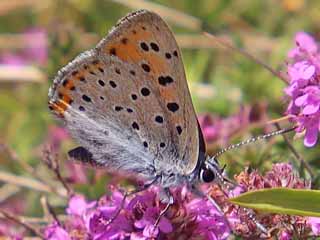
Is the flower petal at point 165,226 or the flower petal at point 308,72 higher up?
the flower petal at point 308,72

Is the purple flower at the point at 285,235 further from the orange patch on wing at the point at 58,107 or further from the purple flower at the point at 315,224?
the orange patch on wing at the point at 58,107

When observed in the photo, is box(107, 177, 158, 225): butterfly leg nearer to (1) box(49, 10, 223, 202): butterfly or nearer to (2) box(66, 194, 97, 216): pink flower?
(1) box(49, 10, 223, 202): butterfly

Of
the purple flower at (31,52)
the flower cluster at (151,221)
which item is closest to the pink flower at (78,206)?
the flower cluster at (151,221)

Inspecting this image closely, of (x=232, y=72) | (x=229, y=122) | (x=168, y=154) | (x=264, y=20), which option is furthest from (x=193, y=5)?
(x=168, y=154)

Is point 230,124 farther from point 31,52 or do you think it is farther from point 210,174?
Answer: point 31,52

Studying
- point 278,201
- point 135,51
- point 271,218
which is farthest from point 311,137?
point 135,51
